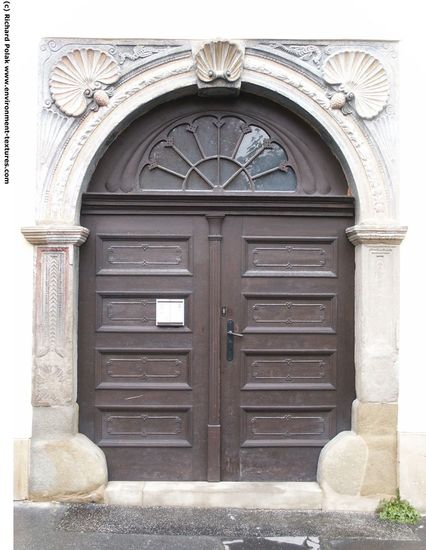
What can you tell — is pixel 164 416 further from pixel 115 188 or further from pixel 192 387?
pixel 115 188

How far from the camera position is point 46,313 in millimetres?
4660

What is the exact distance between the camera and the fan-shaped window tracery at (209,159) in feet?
16.2

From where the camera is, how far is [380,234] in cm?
466

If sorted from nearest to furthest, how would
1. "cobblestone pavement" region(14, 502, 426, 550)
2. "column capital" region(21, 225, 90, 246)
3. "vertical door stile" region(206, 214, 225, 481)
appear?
1. "cobblestone pavement" region(14, 502, 426, 550)
2. "column capital" region(21, 225, 90, 246)
3. "vertical door stile" region(206, 214, 225, 481)

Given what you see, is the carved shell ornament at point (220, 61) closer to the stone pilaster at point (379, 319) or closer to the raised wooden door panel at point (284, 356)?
the raised wooden door panel at point (284, 356)

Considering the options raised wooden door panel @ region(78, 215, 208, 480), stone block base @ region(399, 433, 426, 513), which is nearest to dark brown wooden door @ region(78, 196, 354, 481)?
raised wooden door panel @ region(78, 215, 208, 480)

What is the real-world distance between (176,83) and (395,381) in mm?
3086

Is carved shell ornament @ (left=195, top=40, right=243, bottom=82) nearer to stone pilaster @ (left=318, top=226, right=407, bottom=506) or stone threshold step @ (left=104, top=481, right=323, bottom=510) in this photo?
stone pilaster @ (left=318, top=226, right=407, bottom=506)

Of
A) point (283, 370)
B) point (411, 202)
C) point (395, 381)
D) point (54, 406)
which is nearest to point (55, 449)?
point (54, 406)

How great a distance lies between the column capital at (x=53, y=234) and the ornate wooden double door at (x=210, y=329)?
252 millimetres

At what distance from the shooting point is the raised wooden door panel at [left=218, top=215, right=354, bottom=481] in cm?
490

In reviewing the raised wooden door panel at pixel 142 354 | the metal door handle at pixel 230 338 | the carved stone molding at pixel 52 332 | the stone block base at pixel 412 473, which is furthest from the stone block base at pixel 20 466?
the stone block base at pixel 412 473

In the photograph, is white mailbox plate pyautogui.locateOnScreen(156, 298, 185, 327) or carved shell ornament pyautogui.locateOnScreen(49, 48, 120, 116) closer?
carved shell ornament pyautogui.locateOnScreen(49, 48, 120, 116)

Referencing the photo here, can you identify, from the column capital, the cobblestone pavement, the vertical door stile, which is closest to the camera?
the cobblestone pavement
